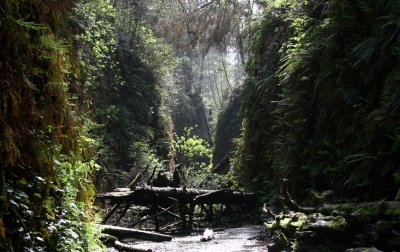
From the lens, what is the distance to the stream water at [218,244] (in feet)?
26.4

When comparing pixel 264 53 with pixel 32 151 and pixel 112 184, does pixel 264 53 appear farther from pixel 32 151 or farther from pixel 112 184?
pixel 32 151

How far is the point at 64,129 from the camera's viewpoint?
549 centimetres

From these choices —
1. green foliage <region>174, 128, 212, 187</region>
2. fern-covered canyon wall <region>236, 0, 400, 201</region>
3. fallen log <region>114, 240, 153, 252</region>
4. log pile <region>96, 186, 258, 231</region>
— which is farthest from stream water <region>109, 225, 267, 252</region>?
green foliage <region>174, 128, 212, 187</region>

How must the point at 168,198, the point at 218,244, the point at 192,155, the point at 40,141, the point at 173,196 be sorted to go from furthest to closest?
the point at 192,155
the point at 173,196
the point at 168,198
the point at 218,244
the point at 40,141

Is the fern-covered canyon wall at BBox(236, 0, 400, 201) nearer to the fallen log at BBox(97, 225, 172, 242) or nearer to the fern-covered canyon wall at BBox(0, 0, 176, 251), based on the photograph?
the fallen log at BBox(97, 225, 172, 242)

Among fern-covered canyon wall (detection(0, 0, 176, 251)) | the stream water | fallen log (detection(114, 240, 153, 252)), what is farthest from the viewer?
the stream water

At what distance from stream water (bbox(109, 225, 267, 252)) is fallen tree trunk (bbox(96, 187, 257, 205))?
1352 mm

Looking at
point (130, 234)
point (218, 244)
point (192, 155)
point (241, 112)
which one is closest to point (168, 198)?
point (130, 234)

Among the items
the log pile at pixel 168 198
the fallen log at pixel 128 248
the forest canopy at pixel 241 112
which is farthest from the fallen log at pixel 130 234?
the log pile at pixel 168 198

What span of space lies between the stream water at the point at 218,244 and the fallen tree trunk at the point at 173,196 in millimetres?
1352

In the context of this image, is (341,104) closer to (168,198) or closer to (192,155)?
(168,198)

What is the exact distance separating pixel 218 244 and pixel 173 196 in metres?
3.22

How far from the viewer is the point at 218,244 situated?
8.73 metres

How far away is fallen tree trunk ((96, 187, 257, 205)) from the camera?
10625 millimetres
